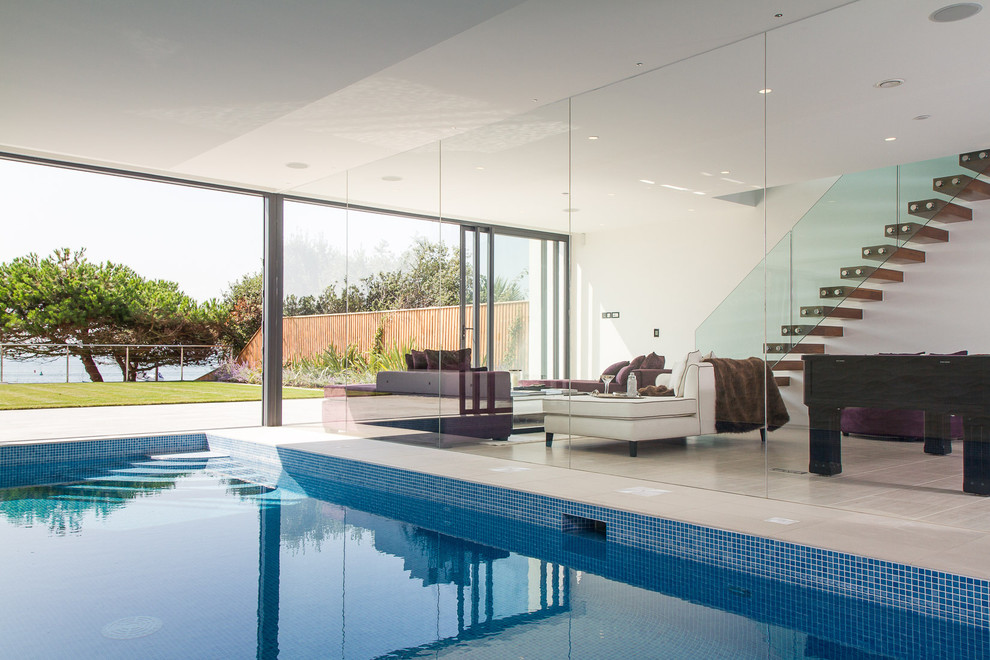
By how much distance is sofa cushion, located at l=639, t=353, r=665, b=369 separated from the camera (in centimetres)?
509

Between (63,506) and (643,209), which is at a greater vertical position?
(643,209)

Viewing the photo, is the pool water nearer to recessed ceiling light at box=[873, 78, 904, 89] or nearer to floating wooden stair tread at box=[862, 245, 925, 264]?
floating wooden stair tread at box=[862, 245, 925, 264]

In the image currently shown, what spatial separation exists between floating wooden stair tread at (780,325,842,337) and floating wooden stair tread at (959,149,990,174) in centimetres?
106

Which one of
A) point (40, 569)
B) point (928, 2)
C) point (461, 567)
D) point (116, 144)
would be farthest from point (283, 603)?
point (116, 144)

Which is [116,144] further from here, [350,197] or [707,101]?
[707,101]

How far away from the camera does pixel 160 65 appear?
4777mm

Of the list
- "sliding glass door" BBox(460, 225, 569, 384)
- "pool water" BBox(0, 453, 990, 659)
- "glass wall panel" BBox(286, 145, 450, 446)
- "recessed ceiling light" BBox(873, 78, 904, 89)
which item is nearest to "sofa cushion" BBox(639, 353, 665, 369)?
"sliding glass door" BBox(460, 225, 569, 384)

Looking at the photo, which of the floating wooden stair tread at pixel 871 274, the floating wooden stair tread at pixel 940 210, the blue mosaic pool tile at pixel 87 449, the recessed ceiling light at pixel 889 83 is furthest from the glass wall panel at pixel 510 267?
the blue mosaic pool tile at pixel 87 449

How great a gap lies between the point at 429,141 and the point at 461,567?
14.0 feet

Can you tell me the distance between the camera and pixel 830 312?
14.2ft

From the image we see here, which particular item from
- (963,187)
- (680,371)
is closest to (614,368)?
(680,371)

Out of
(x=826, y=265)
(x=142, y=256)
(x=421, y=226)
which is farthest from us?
(x=142, y=256)

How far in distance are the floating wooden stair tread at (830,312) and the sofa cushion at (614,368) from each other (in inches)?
52.5

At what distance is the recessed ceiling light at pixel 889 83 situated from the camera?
417cm
